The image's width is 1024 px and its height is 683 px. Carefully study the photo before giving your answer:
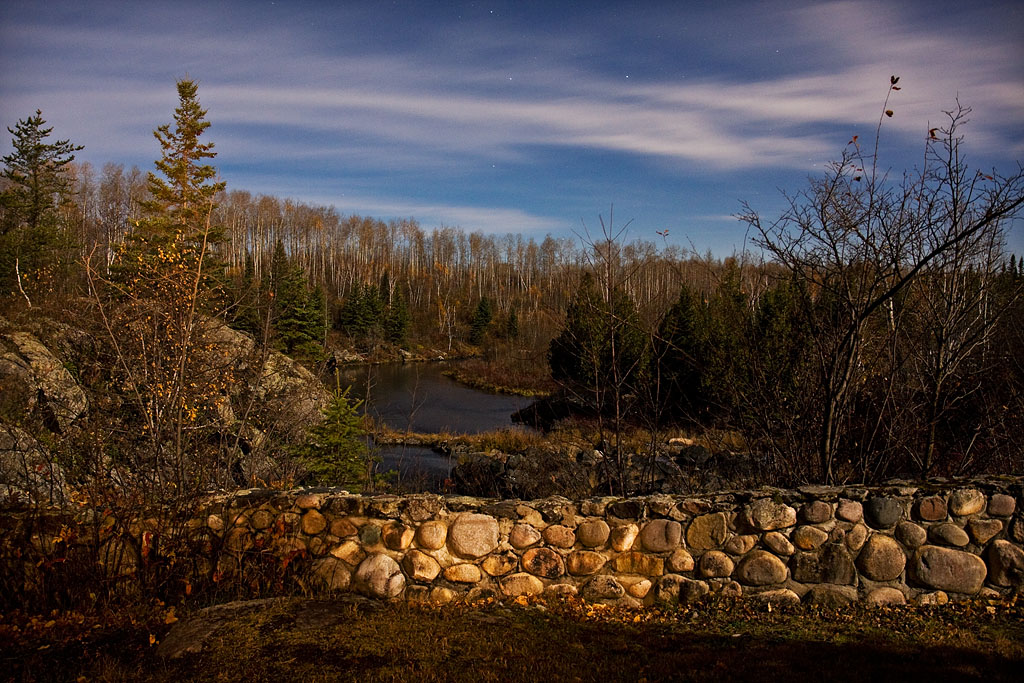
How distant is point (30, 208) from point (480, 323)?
124 ft

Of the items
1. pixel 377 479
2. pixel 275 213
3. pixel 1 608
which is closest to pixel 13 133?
pixel 377 479

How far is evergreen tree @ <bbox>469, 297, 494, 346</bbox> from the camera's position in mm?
58188

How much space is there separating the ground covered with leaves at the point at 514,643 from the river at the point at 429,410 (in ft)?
35.3

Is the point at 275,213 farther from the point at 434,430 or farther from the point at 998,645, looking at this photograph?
the point at 998,645

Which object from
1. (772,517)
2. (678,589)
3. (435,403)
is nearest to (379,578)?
(678,589)

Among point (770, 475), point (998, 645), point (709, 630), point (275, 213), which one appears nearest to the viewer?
point (998, 645)

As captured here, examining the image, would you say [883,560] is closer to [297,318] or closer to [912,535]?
[912,535]

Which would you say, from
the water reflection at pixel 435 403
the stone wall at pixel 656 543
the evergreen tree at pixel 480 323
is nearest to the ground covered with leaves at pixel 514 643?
the stone wall at pixel 656 543

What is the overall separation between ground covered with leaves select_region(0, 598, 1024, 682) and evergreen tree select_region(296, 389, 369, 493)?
639 centimetres

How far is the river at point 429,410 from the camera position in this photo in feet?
56.7

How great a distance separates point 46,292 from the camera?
17.4 m

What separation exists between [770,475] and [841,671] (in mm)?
3813

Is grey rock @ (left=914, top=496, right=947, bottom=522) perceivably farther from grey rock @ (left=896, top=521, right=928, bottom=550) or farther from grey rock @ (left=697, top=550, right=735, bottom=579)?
grey rock @ (left=697, top=550, right=735, bottom=579)

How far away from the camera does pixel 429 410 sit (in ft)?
93.0
